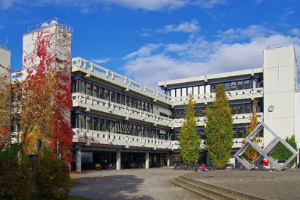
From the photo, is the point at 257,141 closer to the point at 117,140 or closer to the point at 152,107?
the point at 152,107

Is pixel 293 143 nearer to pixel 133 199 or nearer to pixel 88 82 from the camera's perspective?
pixel 88 82

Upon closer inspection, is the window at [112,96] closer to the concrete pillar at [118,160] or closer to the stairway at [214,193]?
the concrete pillar at [118,160]

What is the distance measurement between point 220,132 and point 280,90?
951 cm

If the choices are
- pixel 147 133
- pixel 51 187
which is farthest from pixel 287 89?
pixel 51 187

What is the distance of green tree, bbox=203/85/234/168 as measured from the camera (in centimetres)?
4206

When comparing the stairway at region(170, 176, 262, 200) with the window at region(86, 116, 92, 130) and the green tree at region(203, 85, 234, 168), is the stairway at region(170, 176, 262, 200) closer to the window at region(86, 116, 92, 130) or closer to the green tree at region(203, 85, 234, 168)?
the window at region(86, 116, 92, 130)

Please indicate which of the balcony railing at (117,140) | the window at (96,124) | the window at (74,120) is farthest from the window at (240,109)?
the window at (74,120)

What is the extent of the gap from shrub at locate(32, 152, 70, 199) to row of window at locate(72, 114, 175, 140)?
65.8ft

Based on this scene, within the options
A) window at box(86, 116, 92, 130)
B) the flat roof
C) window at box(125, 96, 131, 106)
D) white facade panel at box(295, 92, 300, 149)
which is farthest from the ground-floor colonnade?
white facade panel at box(295, 92, 300, 149)

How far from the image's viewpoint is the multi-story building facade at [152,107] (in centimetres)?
3350

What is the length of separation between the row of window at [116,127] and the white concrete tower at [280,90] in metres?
14.5

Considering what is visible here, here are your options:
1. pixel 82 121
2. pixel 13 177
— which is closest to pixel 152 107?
pixel 82 121

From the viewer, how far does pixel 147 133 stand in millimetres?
46594

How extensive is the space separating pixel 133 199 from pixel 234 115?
34.7 m
